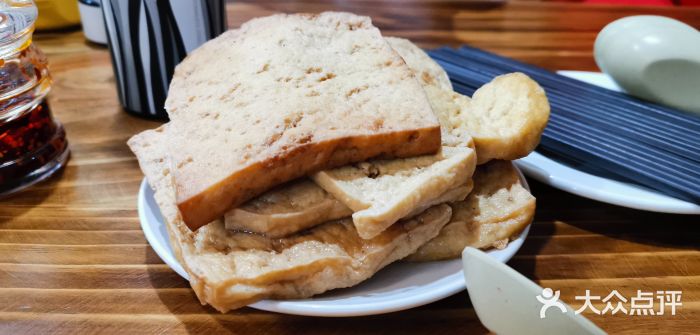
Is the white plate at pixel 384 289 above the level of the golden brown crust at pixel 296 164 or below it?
below

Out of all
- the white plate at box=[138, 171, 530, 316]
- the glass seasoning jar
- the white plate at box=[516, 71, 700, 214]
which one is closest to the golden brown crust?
the white plate at box=[138, 171, 530, 316]

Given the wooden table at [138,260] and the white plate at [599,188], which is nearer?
the wooden table at [138,260]

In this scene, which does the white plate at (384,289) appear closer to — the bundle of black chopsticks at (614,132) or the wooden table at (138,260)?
the wooden table at (138,260)

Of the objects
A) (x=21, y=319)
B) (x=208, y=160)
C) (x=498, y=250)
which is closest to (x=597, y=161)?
(x=498, y=250)

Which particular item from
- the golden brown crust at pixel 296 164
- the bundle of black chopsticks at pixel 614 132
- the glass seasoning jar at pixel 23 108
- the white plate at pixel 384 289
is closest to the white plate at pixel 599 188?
the bundle of black chopsticks at pixel 614 132

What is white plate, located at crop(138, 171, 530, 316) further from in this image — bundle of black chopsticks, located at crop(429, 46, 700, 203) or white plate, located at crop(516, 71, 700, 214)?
bundle of black chopsticks, located at crop(429, 46, 700, 203)

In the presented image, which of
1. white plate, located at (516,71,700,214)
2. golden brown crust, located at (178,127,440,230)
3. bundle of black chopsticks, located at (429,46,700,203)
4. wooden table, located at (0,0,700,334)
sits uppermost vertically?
golden brown crust, located at (178,127,440,230)

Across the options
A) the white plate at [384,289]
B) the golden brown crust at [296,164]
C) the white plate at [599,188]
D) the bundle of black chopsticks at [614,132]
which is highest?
the golden brown crust at [296,164]
